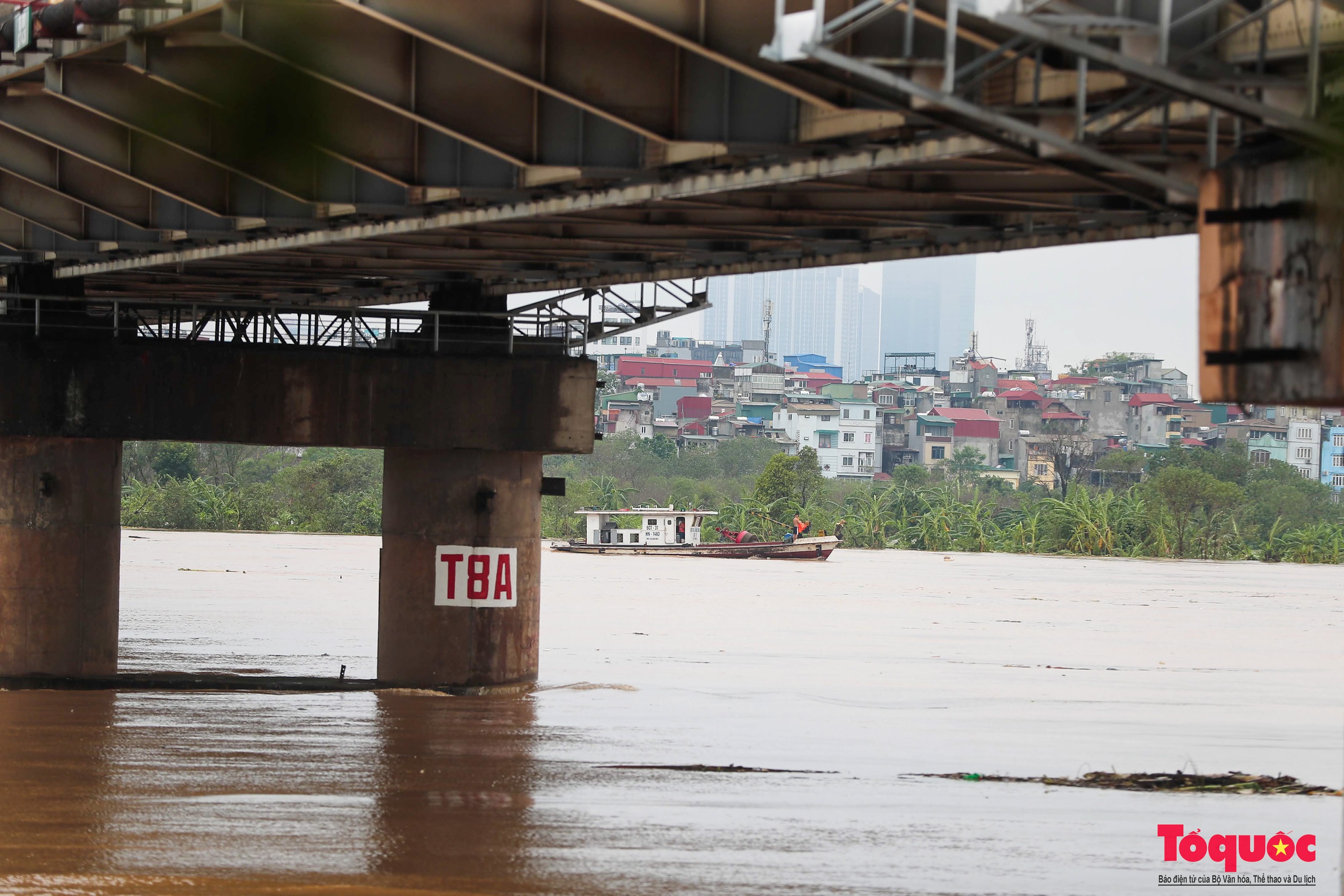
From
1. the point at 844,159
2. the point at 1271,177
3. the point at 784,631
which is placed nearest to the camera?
the point at 1271,177

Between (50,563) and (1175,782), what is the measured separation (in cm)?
1721

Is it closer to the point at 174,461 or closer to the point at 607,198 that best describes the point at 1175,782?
the point at 607,198

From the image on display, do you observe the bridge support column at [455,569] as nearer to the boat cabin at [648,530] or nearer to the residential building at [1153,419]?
the boat cabin at [648,530]

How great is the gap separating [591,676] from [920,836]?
583 inches

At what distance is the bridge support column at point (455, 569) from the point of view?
1011 inches

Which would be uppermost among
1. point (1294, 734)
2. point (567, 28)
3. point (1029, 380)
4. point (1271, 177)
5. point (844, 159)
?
point (1029, 380)

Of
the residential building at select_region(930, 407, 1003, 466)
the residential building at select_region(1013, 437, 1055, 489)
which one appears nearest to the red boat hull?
the residential building at select_region(1013, 437, 1055, 489)

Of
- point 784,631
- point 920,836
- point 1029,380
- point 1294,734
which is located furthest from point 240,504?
point 1029,380

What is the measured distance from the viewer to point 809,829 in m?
15.7

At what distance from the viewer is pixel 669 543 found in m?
82.6

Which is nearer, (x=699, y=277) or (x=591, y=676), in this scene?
(x=699, y=277)

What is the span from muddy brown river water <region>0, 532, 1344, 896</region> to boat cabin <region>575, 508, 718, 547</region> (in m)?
37.7

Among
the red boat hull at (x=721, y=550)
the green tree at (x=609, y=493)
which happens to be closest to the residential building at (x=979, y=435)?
the green tree at (x=609, y=493)

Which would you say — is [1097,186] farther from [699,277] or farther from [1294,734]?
[1294,734]
